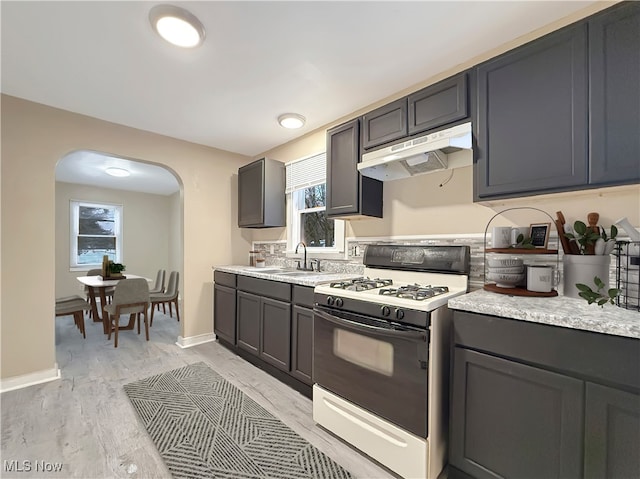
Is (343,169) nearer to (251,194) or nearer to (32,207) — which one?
(251,194)

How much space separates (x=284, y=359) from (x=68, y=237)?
19.6 ft

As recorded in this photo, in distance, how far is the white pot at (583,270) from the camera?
1.44 meters

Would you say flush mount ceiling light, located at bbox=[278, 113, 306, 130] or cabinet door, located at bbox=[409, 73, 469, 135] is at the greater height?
flush mount ceiling light, located at bbox=[278, 113, 306, 130]

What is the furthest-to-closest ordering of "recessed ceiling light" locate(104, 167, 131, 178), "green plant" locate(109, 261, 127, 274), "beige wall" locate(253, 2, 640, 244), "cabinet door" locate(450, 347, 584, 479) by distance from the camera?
"recessed ceiling light" locate(104, 167, 131, 178)
"green plant" locate(109, 261, 127, 274)
"beige wall" locate(253, 2, 640, 244)
"cabinet door" locate(450, 347, 584, 479)

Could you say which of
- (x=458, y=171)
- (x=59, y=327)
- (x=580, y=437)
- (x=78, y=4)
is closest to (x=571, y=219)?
(x=458, y=171)

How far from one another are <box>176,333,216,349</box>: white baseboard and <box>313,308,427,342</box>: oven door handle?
232 cm

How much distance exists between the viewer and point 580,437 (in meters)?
1.10

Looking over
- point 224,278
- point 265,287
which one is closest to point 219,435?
point 265,287

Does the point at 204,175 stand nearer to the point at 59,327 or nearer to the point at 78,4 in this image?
the point at 78,4

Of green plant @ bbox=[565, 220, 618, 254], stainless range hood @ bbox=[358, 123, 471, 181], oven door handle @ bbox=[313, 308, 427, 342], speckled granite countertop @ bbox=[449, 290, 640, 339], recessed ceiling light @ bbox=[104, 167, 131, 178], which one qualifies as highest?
recessed ceiling light @ bbox=[104, 167, 131, 178]

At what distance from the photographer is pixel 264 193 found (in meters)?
3.39

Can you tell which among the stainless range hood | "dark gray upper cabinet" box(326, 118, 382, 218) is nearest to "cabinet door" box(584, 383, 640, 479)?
the stainless range hood

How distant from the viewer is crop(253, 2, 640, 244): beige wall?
151 centimetres

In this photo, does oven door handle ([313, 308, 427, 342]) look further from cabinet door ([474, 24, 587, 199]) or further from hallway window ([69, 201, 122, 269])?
hallway window ([69, 201, 122, 269])
